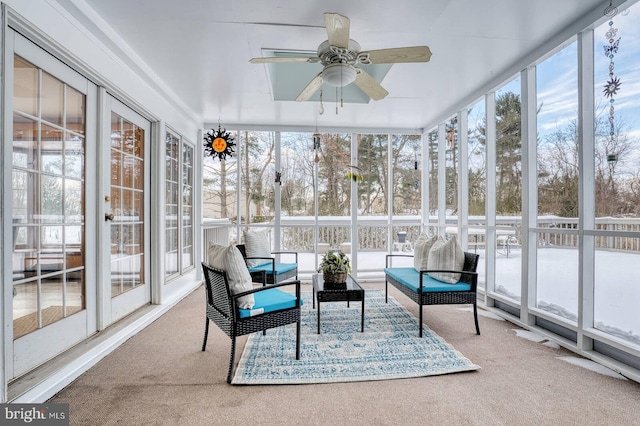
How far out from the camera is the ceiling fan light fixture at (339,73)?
2326mm

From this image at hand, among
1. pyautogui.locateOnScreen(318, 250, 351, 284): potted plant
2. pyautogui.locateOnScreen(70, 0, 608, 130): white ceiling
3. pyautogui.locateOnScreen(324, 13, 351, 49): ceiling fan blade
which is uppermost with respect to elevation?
pyautogui.locateOnScreen(70, 0, 608, 130): white ceiling

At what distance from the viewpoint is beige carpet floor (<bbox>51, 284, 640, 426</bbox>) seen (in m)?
1.80

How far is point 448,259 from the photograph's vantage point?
3.21 m

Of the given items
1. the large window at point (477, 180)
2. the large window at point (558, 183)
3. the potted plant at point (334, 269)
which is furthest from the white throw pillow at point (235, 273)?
the large window at point (477, 180)

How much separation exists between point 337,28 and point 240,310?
2.05 metres

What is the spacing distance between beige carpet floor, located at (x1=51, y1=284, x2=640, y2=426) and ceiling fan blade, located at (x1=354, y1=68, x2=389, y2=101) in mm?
2314

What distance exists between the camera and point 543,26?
8.54ft

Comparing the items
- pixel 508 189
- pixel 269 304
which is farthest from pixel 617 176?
pixel 269 304

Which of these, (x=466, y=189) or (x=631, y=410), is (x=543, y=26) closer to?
(x=466, y=189)

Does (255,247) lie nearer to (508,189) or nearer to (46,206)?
(46,206)

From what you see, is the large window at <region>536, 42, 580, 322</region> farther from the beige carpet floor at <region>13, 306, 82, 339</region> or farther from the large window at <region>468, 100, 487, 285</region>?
the beige carpet floor at <region>13, 306, 82, 339</region>

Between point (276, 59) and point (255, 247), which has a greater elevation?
point (276, 59)

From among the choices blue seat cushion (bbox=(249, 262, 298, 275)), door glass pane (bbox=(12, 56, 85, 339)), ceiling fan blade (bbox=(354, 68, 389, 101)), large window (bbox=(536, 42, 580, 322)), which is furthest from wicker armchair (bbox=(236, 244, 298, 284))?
large window (bbox=(536, 42, 580, 322))

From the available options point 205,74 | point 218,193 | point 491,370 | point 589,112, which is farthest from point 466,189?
point 218,193
